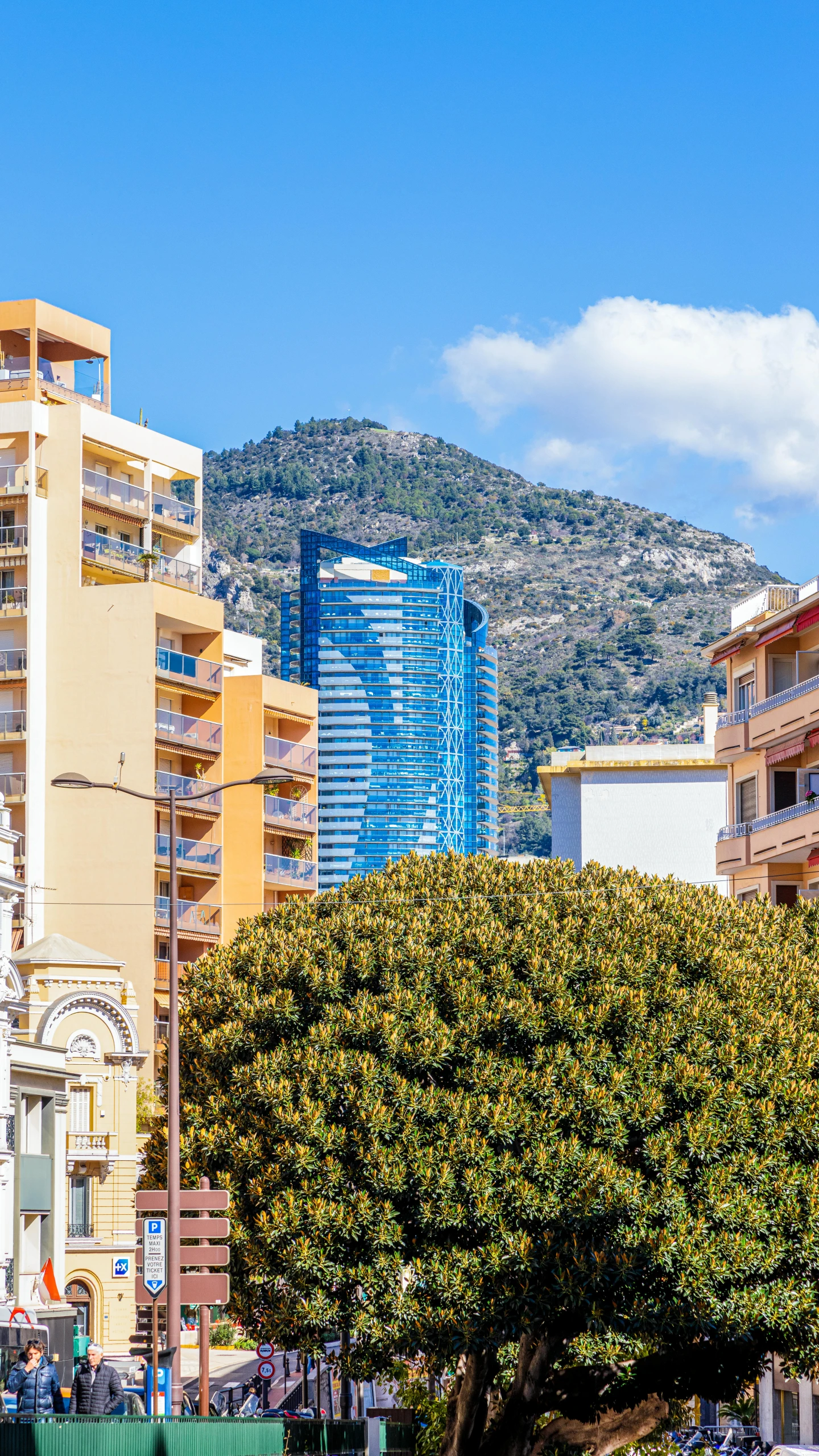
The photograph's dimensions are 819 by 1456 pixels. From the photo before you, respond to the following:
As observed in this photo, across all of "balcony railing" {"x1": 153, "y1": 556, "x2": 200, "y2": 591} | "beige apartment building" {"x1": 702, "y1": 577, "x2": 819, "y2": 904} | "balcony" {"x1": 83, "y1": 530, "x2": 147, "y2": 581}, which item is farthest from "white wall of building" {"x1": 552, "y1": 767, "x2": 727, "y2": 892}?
"beige apartment building" {"x1": 702, "y1": 577, "x2": 819, "y2": 904}

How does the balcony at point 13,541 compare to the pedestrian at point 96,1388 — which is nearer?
the pedestrian at point 96,1388

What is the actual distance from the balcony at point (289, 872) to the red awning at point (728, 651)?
23.4 m

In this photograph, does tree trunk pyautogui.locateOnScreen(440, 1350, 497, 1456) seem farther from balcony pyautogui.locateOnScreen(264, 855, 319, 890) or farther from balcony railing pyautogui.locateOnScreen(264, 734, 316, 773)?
balcony pyautogui.locateOnScreen(264, 855, 319, 890)

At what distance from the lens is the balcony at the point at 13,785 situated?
225ft

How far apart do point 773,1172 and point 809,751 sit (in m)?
24.8

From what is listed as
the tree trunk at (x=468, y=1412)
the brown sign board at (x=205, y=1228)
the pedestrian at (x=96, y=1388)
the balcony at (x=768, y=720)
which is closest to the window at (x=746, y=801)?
the balcony at (x=768, y=720)

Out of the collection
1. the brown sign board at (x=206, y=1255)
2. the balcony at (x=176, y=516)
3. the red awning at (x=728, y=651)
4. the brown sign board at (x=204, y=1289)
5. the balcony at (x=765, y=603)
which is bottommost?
the brown sign board at (x=204, y=1289)

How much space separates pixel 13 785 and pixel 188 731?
21.0ft

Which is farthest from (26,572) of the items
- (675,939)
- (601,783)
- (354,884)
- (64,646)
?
(675,939)

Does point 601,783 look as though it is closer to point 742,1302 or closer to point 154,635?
point 154,635

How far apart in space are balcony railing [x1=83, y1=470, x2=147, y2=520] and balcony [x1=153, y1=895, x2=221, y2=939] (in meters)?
14.7

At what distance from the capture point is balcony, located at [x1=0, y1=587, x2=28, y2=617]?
69562 mm

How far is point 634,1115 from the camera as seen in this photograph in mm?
26656

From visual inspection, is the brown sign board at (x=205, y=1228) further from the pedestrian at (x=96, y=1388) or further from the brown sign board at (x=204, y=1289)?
the pedestrian at (x=96, y=1388)
